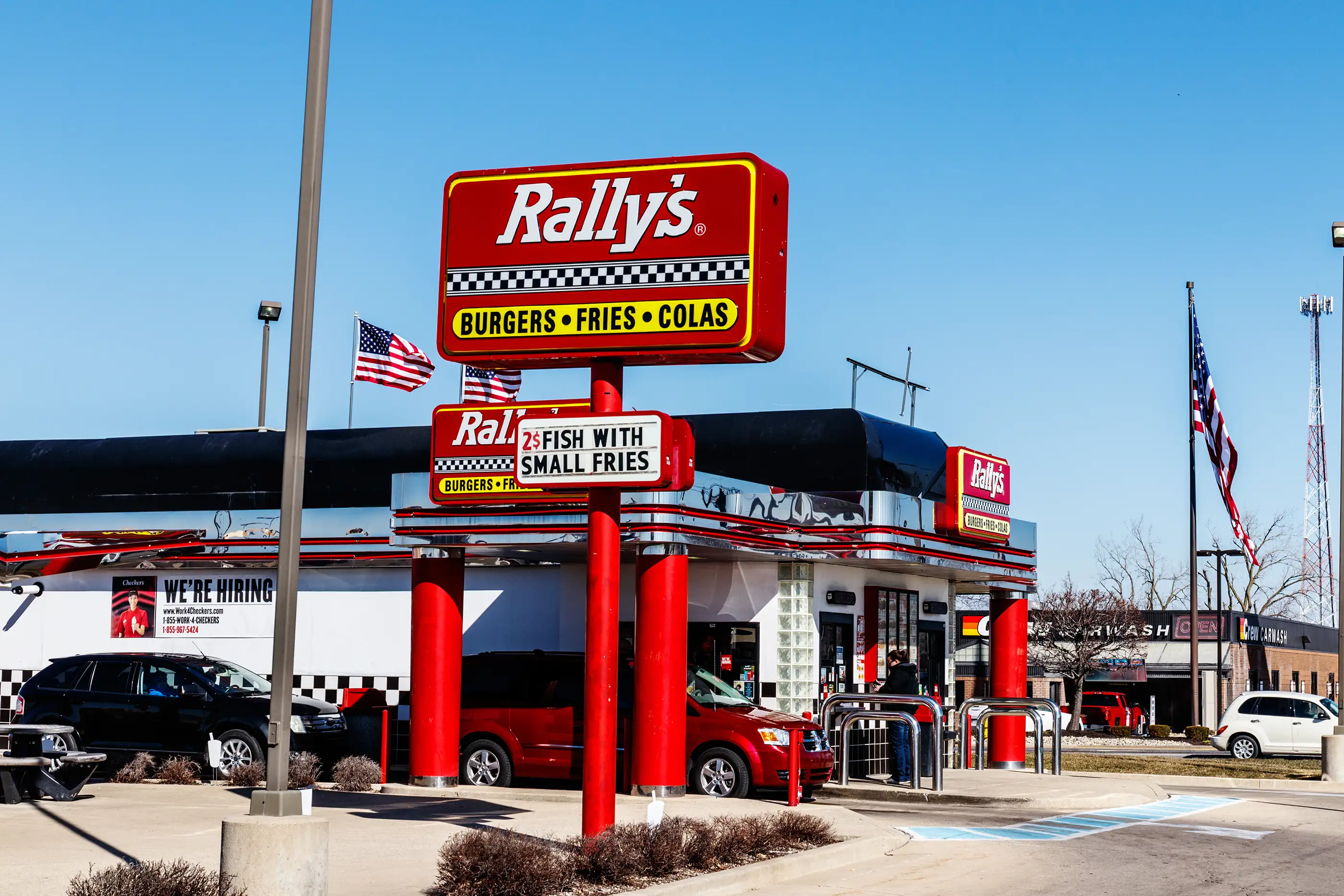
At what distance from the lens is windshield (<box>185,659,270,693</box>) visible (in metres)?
21.5

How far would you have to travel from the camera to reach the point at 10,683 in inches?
1035

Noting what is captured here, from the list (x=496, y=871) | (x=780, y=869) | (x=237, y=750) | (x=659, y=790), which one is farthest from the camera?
(x=237, y=750)

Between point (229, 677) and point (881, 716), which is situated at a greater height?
point (229, 677)

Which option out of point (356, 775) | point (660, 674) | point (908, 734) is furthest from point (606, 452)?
point (908, 734)

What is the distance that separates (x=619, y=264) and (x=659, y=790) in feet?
24.0

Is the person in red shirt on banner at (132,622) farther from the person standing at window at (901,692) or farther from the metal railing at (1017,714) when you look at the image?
the metal railing at (1017,714)

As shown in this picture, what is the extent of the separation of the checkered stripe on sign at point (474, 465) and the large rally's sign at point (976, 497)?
680 cm

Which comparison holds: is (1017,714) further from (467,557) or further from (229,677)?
(229,677)

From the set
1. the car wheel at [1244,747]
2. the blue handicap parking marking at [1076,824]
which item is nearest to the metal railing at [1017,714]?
the blue handicap parking marking at [1076,824]

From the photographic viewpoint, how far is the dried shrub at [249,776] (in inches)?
783

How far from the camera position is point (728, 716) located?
62.7 feet

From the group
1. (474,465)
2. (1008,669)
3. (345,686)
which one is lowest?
(345,686)

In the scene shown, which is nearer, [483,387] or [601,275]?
[601,275]

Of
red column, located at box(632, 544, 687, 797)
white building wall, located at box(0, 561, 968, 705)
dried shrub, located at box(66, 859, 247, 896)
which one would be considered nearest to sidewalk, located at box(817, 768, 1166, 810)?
white building wall, located at box(0, 561, 968, 705)
